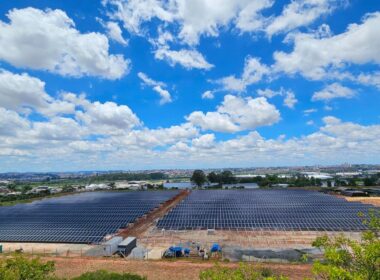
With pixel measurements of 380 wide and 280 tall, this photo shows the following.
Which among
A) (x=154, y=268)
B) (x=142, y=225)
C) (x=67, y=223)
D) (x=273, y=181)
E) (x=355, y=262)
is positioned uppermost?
(x=355, y=262)

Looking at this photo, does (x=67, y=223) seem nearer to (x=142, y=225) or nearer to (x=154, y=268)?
(x=142, y=225)

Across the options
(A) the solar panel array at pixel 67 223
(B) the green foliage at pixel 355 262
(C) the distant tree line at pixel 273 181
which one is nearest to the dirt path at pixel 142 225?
(A) the solar panel array at pixel 67 223

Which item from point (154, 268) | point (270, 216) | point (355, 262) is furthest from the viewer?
point (270, 216)

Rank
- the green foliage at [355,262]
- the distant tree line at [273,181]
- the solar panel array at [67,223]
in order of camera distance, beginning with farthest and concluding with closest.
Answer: the distant tree line at [273,181] < the solar panel array at [67,223] < the green foliage at [355,262]

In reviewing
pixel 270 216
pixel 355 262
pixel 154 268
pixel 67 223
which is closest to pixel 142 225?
pixel 67 223

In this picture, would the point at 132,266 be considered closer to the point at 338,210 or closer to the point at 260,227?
the point at 260,227

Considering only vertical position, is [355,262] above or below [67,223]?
above

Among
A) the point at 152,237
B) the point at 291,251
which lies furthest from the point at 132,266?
the point at 291,251

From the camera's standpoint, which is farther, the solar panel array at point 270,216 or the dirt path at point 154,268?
the solar panel array at point 270,216

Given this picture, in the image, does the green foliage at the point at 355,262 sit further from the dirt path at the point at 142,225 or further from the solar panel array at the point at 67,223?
the dirt path at the point at 142,225
